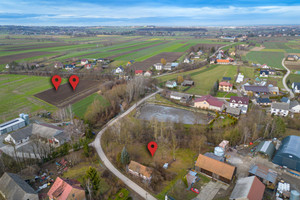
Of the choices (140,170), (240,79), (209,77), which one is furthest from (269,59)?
(140,170)

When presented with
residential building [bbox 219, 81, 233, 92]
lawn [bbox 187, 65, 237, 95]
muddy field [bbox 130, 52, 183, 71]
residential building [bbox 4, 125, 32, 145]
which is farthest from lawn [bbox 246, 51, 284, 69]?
residential building [bbox 4, 125, 32, 145]

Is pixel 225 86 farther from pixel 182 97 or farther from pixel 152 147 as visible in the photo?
pixel 152 147

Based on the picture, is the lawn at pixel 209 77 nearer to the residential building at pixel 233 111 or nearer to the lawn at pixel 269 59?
the residential building at pixel 233 111

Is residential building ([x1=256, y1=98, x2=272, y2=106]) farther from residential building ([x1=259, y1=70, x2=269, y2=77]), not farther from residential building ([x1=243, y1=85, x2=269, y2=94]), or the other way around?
residential building ([x1=259, y1=70, x2=269, y2=77])

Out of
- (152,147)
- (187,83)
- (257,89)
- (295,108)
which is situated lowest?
(152,147)

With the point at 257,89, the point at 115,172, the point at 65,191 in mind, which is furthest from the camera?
the point at 257,89

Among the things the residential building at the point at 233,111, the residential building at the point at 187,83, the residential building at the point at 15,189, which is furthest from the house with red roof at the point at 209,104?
the residential building at the point at 15,189
